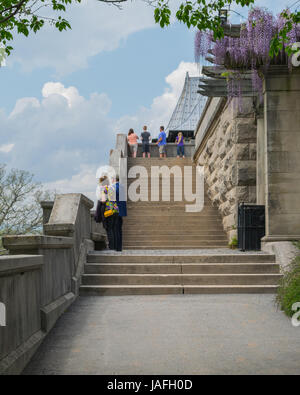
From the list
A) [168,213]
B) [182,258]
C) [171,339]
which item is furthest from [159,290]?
[168,213]

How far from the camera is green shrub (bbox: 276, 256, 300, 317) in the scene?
660cm

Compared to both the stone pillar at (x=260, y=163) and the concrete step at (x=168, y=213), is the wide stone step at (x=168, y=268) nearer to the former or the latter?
the stone pillar at (x=260, y=163)

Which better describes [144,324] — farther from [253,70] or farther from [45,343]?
[253,70]

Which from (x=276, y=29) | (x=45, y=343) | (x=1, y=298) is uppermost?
(x=276, y=29)

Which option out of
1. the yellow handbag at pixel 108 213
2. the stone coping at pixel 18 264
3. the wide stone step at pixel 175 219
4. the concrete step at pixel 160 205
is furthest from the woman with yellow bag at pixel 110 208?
the stone coping at pixel 18 264

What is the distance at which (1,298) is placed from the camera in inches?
167

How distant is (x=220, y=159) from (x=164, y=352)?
11.5 m

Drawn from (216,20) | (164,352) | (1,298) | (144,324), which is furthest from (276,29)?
(1,298)

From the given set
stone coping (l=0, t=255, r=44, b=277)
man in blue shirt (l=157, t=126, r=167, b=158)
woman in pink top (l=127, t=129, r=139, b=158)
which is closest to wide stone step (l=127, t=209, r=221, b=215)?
woman in pink top (l=127, t=129, r=139, b=158)

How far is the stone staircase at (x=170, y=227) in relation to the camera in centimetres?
1376

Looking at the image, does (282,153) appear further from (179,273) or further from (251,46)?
(179,273)

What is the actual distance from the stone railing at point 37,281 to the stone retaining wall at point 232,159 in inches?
207

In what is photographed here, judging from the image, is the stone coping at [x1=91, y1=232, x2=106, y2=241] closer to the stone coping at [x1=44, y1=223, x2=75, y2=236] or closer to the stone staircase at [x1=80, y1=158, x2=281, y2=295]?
the stone staircase at [x1=80, y1=158, x2=281, y2=295]
